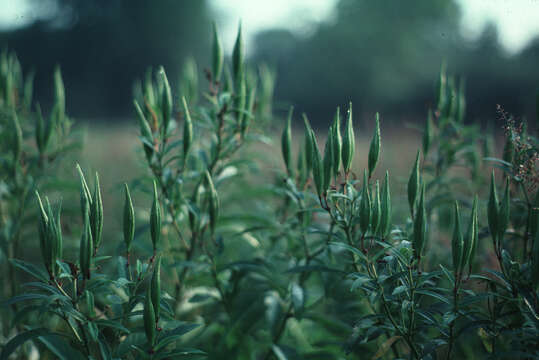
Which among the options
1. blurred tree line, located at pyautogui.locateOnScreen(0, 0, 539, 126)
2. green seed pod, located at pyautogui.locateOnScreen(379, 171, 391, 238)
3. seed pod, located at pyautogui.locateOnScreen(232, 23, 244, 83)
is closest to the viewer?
green seed pod, located at pyautogui.locateOnScreen(379, 171, 391, 238)

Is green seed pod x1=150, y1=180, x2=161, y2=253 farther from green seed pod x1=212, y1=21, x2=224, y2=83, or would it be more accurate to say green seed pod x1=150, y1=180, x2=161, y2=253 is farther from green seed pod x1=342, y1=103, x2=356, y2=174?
green seed pod x1=212, y1=21, x2=224, y2=83

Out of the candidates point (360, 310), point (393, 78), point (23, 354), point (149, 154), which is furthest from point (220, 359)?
point (393, 78)

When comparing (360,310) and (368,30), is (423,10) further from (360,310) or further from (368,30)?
(360,310)

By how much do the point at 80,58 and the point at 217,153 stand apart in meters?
12.1

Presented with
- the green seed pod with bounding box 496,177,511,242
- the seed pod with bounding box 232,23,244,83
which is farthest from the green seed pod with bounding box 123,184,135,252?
the green seed pod with bounding box 496,177,511,242

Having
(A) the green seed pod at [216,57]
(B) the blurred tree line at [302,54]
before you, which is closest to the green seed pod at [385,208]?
(A) the green seed pod at [216,57]

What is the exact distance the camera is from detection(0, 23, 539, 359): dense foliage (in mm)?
776

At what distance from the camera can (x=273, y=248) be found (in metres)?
1.54

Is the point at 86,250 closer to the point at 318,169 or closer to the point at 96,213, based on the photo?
the point at 96,213

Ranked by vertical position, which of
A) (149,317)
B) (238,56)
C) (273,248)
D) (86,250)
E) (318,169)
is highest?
(238,56)

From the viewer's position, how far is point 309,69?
9.37 m

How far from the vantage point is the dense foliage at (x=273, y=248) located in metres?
0.78

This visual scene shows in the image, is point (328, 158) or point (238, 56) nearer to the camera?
point (328, 158)

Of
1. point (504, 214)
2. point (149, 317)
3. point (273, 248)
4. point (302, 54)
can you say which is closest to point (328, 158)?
point (504, 214)
